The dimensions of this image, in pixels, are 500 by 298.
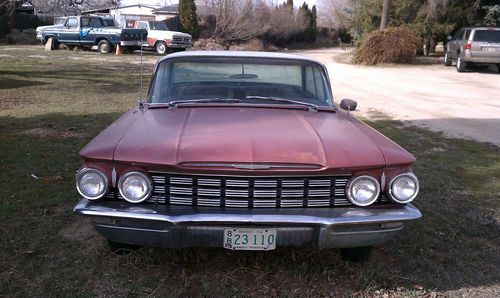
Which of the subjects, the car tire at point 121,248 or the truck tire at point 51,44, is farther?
the truck tire at point 51,44

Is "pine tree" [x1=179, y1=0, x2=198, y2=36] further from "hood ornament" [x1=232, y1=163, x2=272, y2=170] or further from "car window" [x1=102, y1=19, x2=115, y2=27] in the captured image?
"hood ornament" [x1=232, y1=163, x2=272, y2=170]

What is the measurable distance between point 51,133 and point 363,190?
5.99 m

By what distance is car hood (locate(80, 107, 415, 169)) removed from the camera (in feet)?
9.87

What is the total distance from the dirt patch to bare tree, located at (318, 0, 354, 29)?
1223 inches

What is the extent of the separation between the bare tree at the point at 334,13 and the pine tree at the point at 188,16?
11.8m

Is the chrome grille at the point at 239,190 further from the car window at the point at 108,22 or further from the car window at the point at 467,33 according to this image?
the car window at the point at 108,22

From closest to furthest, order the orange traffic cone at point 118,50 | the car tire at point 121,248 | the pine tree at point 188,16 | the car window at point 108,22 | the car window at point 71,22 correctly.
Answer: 1. the car tire at point 121,248
2. the orange traffic cone at point 118,50
3. the car window at point 108,22
4. the car window at point 71,22
5. the pine tree at point 188,16

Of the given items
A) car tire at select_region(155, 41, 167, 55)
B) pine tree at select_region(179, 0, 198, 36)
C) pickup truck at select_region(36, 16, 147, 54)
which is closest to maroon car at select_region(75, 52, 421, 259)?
pickup truck at select_region(36, 16, 147, 54)

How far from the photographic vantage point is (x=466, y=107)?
12211 mm

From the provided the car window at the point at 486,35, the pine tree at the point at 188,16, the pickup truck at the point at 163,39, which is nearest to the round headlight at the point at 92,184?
the car window at the point at 486,35

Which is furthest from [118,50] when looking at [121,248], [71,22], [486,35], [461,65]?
[121,248]

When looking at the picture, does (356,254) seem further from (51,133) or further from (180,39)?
(180,39)

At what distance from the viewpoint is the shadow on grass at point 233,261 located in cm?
335

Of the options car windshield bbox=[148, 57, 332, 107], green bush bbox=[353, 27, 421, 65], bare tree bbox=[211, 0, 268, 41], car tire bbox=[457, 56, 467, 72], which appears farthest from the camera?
bare tree bbox=[211, 0, 268, 41]
